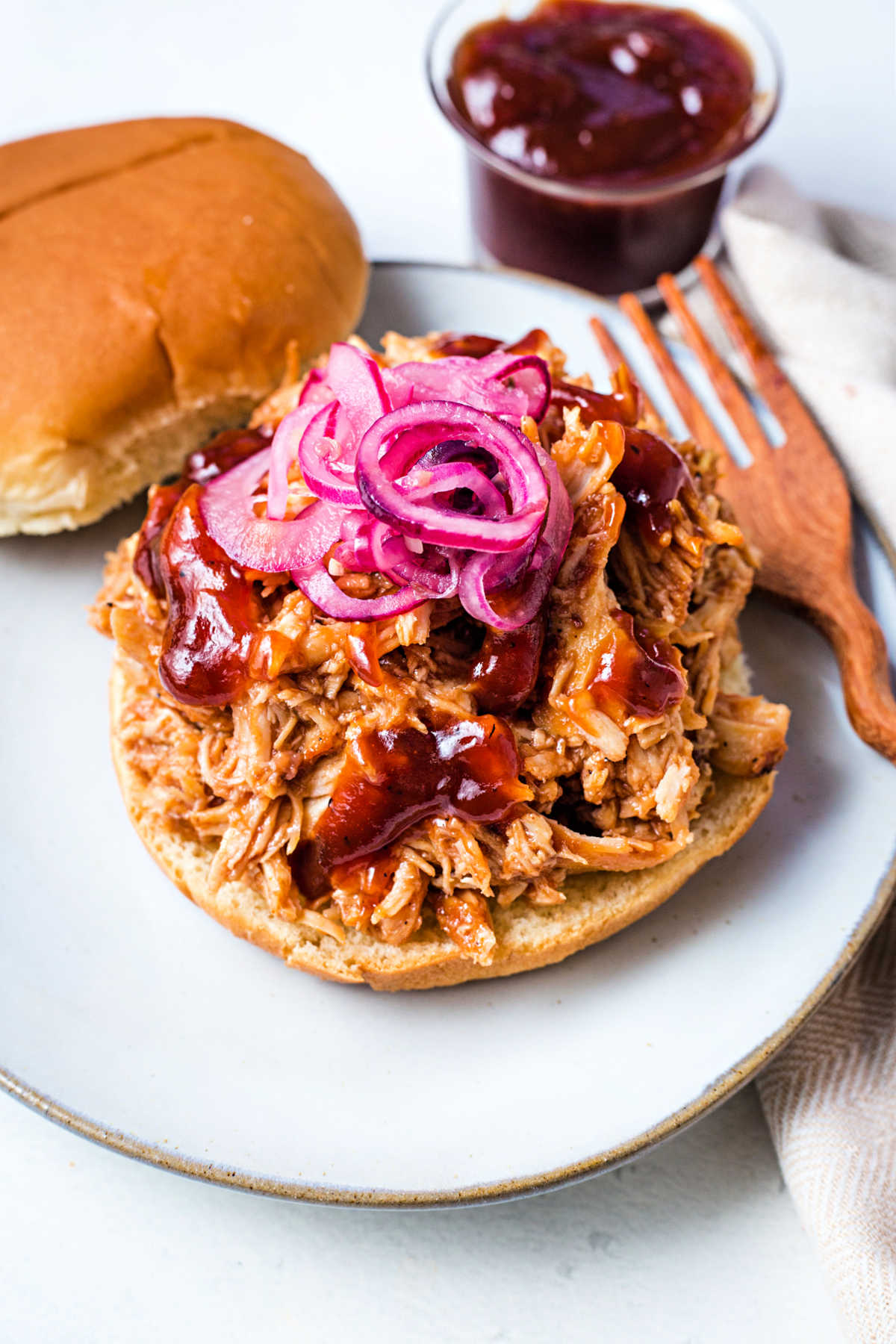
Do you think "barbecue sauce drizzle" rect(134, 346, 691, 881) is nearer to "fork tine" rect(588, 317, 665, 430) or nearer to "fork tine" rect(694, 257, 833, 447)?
"fork tine" rect(694, 257, 833, 447)

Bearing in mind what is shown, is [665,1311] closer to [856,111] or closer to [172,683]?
[172,683]

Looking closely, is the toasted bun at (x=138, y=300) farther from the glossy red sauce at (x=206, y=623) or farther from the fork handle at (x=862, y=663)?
the fork handle at (x=862, y=663)

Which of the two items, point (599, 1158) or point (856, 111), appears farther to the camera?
point (856, 111)

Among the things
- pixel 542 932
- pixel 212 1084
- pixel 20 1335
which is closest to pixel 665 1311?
pixel 542 932

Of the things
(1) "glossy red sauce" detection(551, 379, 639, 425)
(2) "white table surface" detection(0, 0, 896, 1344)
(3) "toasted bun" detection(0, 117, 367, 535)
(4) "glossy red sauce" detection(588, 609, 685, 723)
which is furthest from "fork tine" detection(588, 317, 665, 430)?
(2) "white table surface" detection(0, 0, 896, 1344)

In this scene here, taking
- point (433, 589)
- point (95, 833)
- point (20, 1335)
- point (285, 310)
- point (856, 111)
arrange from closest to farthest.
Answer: point (433, 589) < point (20, 1335) < point (95, 833) < point (285, 310) < point (856, 111)

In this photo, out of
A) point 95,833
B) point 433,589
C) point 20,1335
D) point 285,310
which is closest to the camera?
point 433,589
